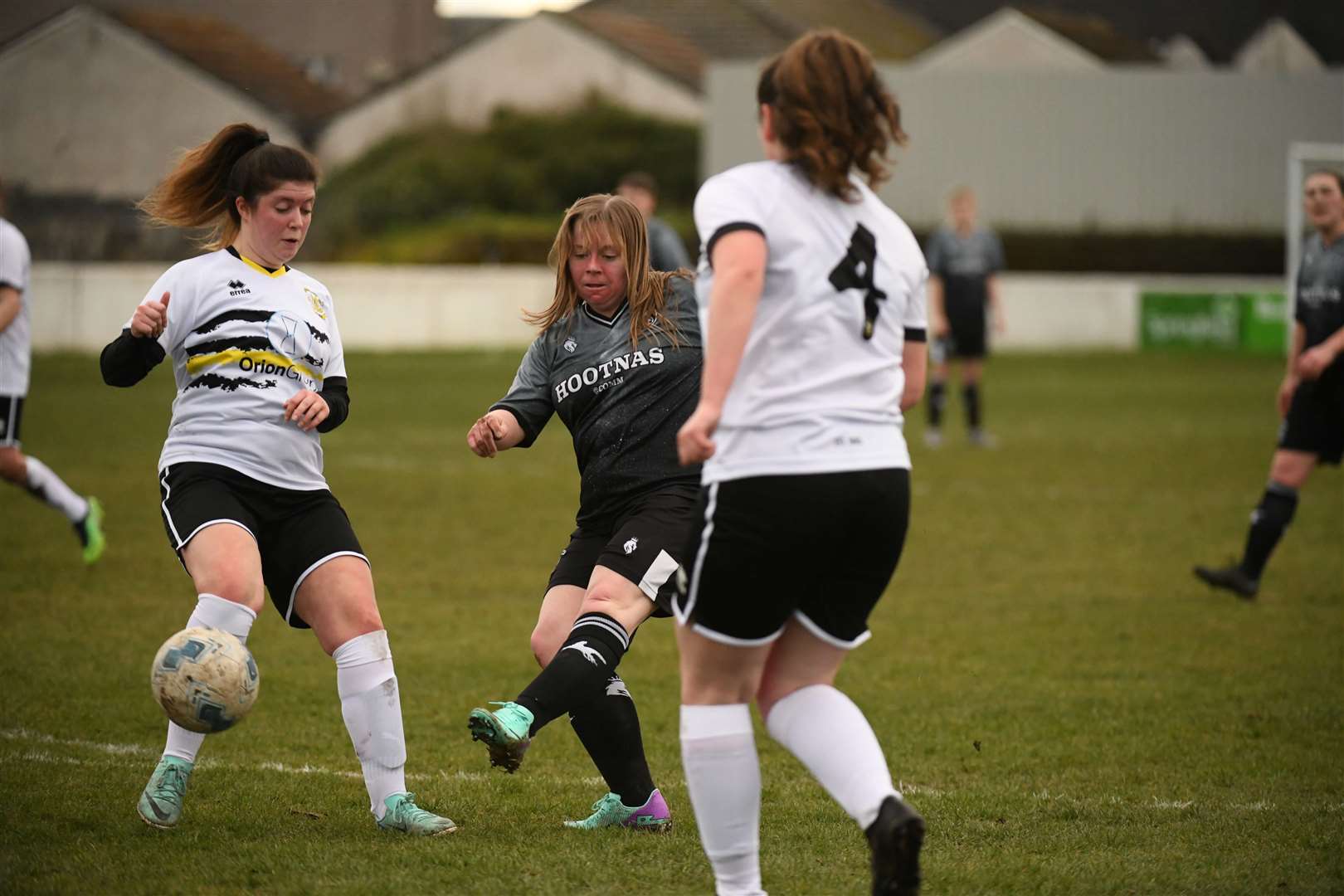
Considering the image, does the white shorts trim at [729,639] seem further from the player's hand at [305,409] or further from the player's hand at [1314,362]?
the player's hand at [1314,362]

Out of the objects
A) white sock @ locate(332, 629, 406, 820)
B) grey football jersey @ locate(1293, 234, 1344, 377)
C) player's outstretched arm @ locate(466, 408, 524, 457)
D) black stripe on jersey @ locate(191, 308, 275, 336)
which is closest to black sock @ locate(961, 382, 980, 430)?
grey football jersey @ locate(1293, 234, 1344, 377)

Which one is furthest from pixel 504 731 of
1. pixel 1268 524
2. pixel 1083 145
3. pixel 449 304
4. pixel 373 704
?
pixel 1083 145

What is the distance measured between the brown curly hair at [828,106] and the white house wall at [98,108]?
619 inches

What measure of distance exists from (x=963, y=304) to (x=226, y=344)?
12624 mm

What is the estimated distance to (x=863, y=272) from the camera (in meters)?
3.59

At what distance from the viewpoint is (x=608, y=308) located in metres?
4.95

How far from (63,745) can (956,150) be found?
32.4m

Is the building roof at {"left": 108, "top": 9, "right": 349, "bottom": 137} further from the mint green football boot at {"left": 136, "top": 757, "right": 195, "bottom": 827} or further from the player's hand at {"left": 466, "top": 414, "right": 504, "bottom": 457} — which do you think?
the mint green football boot at {"left": 136, "top": 757, "right": 195, "bottom": 827}

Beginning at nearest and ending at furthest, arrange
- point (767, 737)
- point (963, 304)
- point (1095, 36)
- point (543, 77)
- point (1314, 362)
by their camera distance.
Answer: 1. point (767, 737)
2. point (1314, 362)
3. point (963, 304)
4. point (1095, 36)
5. point (543, 77)

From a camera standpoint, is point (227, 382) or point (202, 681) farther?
point (227, 382)

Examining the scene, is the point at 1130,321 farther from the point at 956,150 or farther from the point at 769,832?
the point at 769,832

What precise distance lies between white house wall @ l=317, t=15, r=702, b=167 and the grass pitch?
2834 centimetres

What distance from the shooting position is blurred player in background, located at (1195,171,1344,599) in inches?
335

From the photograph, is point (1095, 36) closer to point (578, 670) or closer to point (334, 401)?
point (334, 401)
